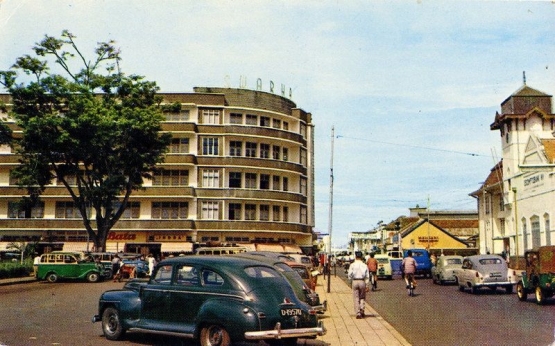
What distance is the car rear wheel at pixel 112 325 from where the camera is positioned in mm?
11641

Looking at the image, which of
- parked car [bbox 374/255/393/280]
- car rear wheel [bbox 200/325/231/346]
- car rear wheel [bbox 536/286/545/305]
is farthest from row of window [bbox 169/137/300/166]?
car rear wheel [bbox 200/325/231/346]

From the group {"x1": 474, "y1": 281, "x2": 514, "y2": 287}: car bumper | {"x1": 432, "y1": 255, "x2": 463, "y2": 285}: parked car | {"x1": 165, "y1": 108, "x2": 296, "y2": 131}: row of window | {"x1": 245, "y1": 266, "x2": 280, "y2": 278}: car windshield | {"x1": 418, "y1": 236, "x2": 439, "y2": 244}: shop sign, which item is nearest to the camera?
{"x1": 245, "y1": 266, "x2": 280, "y2": 278}: car windshield

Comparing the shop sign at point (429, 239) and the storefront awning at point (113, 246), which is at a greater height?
the shop sign at point (429, 239)

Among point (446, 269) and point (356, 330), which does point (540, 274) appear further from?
point (446, 269)

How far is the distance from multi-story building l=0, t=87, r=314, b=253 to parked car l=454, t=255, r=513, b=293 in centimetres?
3351

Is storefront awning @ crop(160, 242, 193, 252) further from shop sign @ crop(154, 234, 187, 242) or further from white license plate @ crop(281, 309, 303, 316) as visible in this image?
white license plate @ crop(281, 309, 303, 316)

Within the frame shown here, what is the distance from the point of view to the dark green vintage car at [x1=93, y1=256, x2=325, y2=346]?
9.63 meters

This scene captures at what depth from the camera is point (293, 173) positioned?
211 feet

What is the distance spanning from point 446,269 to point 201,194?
101 ft

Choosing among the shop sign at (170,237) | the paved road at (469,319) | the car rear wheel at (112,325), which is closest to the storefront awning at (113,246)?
the shop sign at (170,237)

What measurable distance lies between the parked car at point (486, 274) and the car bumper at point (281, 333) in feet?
57.2

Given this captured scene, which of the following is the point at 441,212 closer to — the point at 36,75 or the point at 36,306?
the point at 36,75

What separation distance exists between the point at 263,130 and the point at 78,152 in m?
25.7

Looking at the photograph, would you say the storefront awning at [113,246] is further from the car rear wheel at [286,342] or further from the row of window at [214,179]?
the car rear wheel at [286,342]
